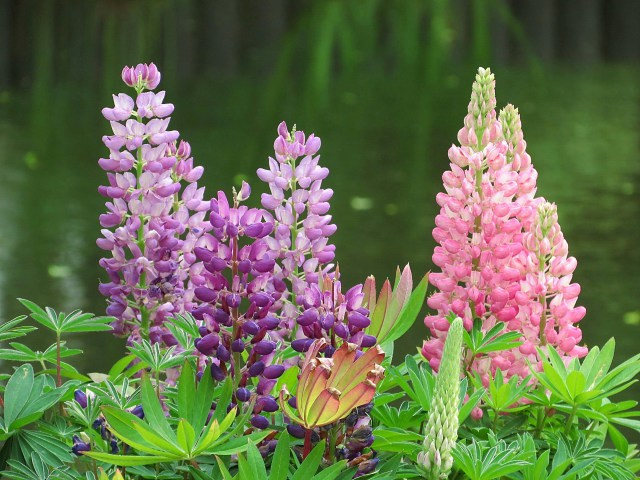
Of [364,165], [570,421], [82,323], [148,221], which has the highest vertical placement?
[148,221]

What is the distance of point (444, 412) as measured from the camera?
99 cm

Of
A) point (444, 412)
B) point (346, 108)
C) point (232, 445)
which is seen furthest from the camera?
point (346, 108)

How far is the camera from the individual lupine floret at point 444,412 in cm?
98

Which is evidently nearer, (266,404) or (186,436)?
(186,436)

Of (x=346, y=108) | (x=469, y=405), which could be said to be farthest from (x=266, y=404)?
(x=346, y=108)

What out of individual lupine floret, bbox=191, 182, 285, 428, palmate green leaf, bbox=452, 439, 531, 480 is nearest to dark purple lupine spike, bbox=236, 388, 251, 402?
individual lupine floret, bbox=191, 182, 285, 428

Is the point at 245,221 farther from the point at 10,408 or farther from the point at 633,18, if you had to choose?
the point at 633,18

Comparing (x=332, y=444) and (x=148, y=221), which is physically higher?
(x=148, y=221)

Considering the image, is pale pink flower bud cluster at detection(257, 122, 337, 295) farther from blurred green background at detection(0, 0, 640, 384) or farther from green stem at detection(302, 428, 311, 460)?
blurred green background at detection(0, 0, 640, 384)

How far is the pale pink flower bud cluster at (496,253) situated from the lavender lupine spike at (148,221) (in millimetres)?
309

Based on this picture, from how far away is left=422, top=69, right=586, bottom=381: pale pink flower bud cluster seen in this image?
1374 millimetres

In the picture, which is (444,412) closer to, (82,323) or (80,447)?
(80,447)

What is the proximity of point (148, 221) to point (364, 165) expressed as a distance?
4.91m

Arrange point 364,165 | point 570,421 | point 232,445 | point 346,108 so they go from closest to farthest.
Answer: point 232,445, point 570,421, point 364,165, point 346,108
